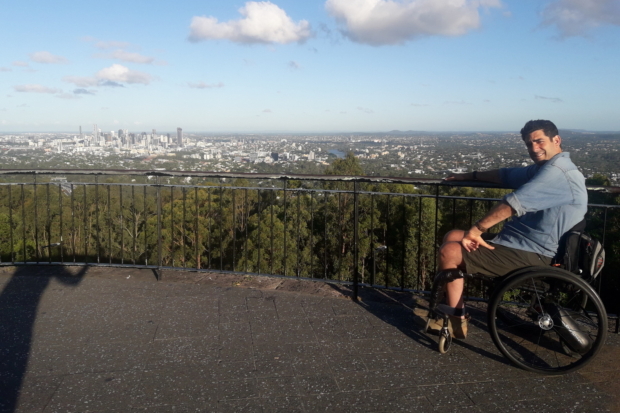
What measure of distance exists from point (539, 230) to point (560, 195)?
27 centimetres

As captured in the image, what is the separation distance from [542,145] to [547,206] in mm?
447

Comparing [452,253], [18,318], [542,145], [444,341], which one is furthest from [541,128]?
[18,318]

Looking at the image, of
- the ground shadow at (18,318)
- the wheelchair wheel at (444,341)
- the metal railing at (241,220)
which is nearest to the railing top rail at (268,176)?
the metal railing at (241,220)

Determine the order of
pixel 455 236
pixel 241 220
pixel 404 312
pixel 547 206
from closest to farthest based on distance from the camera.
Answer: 1. pixel 547 206
2. pixel 455 236
3. pixel 404 312
4. pixel 241 220

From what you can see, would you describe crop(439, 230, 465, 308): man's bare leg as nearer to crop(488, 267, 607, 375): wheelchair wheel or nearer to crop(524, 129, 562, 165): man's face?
crop(488, 267, 607, 375): wheelchair wheel

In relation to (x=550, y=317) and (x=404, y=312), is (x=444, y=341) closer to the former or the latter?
(x=550, y=317)

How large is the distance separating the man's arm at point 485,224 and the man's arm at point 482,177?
29.3 inches

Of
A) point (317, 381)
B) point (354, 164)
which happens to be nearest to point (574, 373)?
point (317, 381)

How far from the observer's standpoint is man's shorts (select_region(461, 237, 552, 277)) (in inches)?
131

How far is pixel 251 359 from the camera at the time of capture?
11.1 feet

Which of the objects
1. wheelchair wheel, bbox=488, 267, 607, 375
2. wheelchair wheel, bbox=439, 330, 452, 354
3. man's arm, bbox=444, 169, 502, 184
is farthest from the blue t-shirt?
wheelchair wheel, bbox=439, 330, 452, 354

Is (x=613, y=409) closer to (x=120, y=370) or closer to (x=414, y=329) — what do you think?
(x=414, y=329)

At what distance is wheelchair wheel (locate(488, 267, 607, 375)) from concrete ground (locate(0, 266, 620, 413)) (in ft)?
0.43

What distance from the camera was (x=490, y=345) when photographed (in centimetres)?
365
